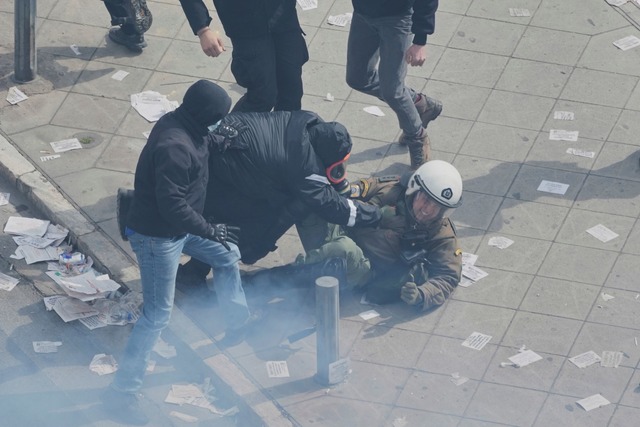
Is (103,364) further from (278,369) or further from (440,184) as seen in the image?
(440,184)

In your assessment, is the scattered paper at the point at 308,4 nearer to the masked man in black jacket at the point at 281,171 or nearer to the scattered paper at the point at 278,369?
the masked man in black jacket at the point at 281,171

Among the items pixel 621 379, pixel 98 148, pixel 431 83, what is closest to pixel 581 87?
pixel 431 83

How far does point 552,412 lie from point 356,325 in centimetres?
145

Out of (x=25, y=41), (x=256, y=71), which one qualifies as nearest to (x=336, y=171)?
(x=256, y=71)

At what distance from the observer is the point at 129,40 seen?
36.6 ft

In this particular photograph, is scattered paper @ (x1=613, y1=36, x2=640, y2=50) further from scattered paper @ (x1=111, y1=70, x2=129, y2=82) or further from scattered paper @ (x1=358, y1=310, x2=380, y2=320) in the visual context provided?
scattered paper @ (x1=111, y1=70, x2=129, y2=82)

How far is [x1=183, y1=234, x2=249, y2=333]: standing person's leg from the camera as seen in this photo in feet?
26.7

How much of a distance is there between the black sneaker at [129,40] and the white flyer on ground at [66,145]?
1251 millimetres

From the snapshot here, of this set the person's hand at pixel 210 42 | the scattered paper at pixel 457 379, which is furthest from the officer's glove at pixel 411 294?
the person's hand at pixel 210 42

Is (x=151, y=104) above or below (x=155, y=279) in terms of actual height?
below

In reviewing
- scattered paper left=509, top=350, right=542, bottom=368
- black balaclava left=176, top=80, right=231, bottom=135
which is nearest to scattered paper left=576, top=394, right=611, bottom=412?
scattered paper left=509, top=350, right=542, bottom=368

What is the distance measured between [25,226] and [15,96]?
1.62 m

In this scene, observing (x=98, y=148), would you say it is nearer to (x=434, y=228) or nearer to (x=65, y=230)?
(x=65, y=230)

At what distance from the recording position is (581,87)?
10961mm
